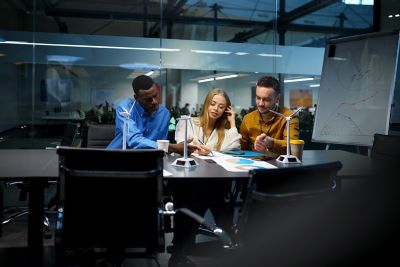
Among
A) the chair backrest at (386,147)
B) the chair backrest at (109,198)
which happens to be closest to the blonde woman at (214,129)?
the chair backrest at (386,147)

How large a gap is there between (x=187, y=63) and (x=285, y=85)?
152cm

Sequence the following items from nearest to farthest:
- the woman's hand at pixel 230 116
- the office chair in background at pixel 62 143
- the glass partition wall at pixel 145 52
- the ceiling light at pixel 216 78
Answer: the woman's hand at pixel 230 116 → the office chair in background at pixel 62 143 → the glass partition wall at pixel 145 52 → the ceiling light at pixel 216 78

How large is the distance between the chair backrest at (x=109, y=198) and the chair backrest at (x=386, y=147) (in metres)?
1.77

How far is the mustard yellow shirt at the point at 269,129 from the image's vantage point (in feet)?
9.50

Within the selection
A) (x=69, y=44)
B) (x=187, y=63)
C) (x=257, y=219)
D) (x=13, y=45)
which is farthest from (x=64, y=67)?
(x=257, y=219)

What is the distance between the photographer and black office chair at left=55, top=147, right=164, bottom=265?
160 cm

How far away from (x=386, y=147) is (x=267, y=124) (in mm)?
821

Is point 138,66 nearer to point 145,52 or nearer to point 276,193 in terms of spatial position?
point 145,52

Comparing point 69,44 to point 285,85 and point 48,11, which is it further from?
point 285,85

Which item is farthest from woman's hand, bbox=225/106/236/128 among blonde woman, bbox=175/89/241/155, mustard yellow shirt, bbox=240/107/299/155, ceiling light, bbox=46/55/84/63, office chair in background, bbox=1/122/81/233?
ceiling light, bbox=46/55/84/63

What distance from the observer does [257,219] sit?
1.39 m

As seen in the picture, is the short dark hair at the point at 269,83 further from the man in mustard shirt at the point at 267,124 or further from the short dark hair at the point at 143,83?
the short dark hair at the point at 143,83

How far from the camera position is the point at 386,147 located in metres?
2.81

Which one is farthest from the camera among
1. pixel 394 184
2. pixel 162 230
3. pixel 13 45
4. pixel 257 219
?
pixel 13 45
